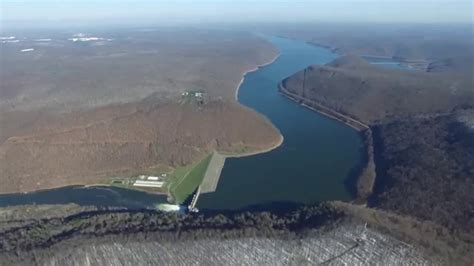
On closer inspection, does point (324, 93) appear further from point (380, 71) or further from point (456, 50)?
point (456, 50)

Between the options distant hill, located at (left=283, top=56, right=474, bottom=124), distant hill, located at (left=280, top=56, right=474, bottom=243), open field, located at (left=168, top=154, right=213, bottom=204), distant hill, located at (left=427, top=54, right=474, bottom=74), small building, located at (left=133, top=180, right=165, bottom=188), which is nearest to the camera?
distant hill, located at (left=280, top=56, right=474, bottom=243)

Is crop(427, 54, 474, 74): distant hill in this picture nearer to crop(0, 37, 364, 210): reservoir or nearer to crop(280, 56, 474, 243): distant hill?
crop(280, 56, 474, 243): distant hill

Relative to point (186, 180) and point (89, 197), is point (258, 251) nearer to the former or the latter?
point (186, 180)

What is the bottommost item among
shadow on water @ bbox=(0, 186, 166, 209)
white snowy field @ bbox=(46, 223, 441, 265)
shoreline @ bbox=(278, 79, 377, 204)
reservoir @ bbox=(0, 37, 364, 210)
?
shadow on water @ bbox=(0, 186, 166, 209)

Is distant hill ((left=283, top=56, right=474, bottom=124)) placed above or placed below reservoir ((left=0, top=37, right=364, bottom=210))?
above

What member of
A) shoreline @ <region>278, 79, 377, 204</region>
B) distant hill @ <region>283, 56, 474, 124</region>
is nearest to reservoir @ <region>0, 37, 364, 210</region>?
shoreline @ <region>278, 79, 377, 204</region>

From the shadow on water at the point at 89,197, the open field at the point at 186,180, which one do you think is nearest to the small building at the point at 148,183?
the open field at the point at 186,180

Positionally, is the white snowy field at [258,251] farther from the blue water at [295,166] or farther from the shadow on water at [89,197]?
the shadow on water at [89,197]

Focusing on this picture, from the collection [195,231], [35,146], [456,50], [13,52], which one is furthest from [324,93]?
[13,52]
